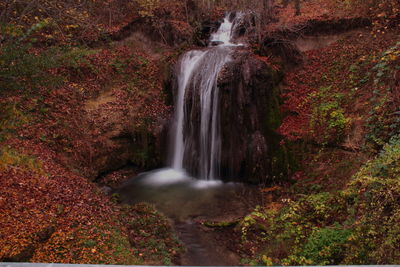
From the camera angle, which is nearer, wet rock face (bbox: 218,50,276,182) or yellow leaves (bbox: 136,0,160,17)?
wet rock face (bbox: 218,50,276,182)

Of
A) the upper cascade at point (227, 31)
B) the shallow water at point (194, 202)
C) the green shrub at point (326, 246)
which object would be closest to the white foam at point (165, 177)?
the shallow water at point (194, 202)

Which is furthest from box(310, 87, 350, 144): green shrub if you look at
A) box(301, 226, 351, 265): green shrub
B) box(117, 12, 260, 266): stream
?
box(301, 226, 351, 265): green shrub

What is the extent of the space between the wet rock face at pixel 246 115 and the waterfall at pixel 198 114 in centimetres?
47

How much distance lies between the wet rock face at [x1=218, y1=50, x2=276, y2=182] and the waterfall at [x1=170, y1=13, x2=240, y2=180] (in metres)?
0.47

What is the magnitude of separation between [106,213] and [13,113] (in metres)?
3.92

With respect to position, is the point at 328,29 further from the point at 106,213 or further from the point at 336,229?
the point at 106,213

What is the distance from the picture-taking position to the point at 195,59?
38.1 ft

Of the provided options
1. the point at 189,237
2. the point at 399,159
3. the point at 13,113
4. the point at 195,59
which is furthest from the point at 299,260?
the point at 195,59

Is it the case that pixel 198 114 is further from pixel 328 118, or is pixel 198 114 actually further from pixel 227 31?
pixel 227 31

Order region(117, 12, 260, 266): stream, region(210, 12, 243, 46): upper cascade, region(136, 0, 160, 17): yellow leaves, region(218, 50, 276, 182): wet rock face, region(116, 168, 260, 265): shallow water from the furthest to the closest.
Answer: region(210, 12, 243, 46): upper cascade → region(136, 0, 160, 17): yellow leaves → region(218, 50, 276, 182): wet rock face → region(117, 12, 260, 266): stream → region(116, 168, 260, 265): shallow water

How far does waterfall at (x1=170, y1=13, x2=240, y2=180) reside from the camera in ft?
34.2

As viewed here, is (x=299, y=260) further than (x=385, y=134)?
No

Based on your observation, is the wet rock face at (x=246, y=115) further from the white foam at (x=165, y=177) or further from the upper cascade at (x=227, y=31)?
the upper cascade at (x=227, y=31)

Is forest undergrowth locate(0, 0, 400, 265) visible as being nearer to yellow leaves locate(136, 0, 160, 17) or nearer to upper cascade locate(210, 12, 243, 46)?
yellow leaves locate(136, 0, 160, 17)
